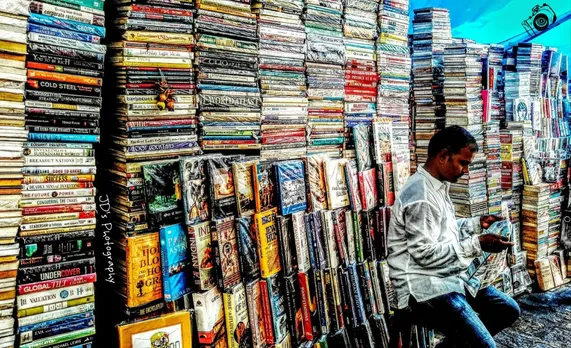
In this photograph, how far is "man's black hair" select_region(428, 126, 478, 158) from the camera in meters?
2.36

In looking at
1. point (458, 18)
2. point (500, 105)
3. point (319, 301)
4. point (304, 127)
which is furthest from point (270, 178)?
point (458, 18)

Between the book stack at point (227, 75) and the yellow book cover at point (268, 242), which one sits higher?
the book stack at point (227, 75)

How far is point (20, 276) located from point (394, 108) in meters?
2.76

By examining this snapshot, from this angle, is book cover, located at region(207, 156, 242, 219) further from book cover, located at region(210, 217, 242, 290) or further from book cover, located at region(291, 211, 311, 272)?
book cover, located at region(291, 211, 311, 272)

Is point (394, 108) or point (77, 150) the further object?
point (394, 108)

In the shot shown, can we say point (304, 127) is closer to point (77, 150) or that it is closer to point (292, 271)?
point (292, 271)

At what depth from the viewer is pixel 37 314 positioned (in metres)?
1.79

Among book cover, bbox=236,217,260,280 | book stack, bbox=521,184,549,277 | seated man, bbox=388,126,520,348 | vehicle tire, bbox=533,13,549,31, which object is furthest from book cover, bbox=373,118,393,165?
vehicle tire, bbox=533,13,549,31

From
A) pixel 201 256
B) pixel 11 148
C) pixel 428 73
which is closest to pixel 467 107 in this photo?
pixel 428 73

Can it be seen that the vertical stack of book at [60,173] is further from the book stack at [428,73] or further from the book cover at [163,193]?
the book stack at [428,73]

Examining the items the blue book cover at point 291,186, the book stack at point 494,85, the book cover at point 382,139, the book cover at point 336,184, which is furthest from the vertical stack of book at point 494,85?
the blue book cover at point 291,186

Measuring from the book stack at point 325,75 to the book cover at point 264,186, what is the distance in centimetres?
47

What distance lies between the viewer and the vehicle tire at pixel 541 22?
6332 mm

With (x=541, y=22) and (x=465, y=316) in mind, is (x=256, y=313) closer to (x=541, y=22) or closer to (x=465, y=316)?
(x=465, y=316)
